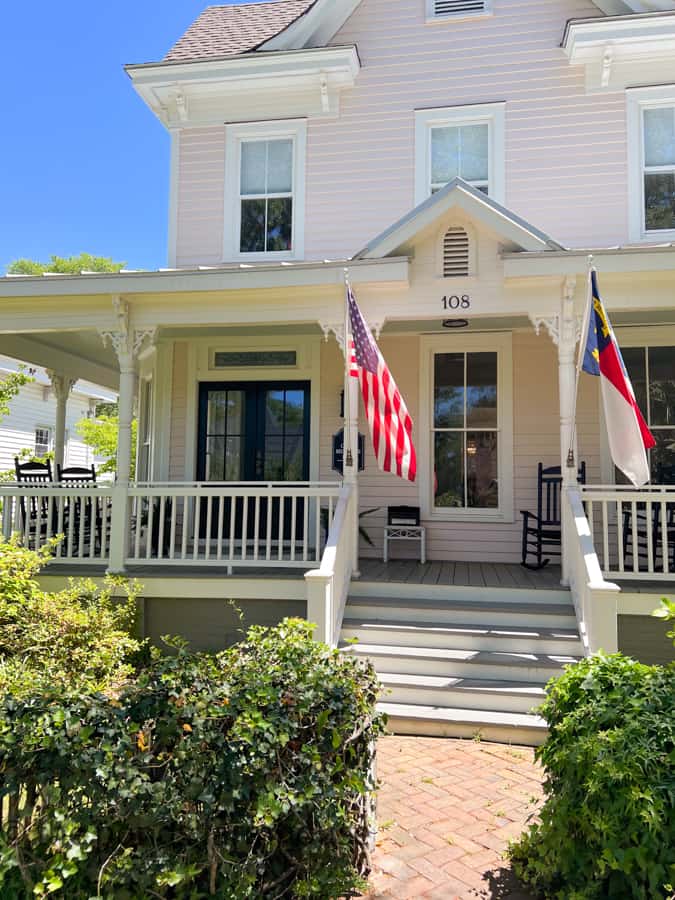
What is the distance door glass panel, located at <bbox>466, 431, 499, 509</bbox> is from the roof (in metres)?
2.64

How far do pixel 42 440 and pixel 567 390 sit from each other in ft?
55.2

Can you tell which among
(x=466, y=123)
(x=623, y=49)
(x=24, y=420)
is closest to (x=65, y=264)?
(x=24, y=420)

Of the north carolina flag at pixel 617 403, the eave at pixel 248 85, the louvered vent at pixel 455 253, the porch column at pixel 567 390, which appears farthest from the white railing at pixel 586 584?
the eave at pixel 248 85

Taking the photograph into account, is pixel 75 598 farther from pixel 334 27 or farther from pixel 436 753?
pixel 334 27

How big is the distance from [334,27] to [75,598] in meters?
8.24

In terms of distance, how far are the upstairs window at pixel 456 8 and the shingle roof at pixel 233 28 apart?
166cm

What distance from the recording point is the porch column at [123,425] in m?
6.61

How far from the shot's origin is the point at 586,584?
196 inches

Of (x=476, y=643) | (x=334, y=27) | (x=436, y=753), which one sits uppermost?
(x=334, y=27)

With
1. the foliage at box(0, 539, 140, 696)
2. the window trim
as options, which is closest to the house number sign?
the window trim

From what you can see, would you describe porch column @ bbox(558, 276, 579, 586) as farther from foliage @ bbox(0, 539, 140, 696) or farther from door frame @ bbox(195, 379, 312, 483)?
foliage @ bbox(0, 539, 140, 696)

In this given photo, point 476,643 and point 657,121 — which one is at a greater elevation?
point 657,121

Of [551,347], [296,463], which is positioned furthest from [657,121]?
[296,463]

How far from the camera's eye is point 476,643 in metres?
5.37
